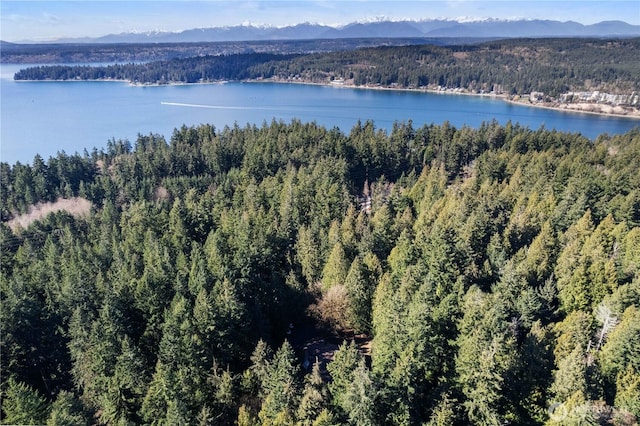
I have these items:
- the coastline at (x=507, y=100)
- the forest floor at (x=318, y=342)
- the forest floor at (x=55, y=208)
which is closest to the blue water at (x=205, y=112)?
the coastline at (x=507, y=100)

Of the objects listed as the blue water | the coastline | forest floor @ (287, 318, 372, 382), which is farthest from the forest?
the coastline

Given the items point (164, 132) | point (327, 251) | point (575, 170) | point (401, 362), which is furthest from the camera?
point (164, 132)

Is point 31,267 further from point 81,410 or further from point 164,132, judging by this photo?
point 164,132

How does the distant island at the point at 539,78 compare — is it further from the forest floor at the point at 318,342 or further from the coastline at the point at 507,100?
the forest floor at the point at 318,342

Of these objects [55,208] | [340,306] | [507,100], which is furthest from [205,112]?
[340,306]

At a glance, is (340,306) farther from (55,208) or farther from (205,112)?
(205,112)

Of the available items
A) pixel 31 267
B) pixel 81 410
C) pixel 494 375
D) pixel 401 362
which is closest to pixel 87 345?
pixel 81 410
